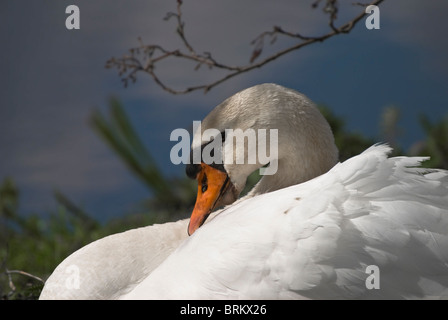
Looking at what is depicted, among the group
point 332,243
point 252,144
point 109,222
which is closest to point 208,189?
point 252,144

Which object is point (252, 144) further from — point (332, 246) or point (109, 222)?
point (109, 222)

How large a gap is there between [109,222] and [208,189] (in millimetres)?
1983

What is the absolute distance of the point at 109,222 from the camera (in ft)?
10.7

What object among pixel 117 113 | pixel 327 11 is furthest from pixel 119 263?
pixel 117 113

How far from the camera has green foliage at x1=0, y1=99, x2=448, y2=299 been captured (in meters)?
2.49

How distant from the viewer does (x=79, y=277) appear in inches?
51.9

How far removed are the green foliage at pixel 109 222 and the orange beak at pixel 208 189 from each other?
699 mm

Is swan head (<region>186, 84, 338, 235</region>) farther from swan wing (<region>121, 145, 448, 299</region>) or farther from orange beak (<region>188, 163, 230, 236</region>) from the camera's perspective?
swan wing (<region>121, 145, 448, 299</region>)

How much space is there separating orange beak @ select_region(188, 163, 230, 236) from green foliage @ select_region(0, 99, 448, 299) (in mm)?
699

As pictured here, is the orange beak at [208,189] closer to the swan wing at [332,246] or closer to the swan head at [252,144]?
the swan head at [252,144]
